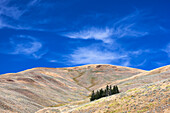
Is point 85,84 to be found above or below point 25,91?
above

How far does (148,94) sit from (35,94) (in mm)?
61745

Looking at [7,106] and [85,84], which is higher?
[85,84]


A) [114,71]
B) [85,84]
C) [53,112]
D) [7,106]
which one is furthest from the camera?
[114,71]

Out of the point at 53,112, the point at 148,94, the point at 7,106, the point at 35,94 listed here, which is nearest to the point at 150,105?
the point at 148,94

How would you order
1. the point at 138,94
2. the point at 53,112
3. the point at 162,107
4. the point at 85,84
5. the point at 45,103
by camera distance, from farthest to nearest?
the point at 85,84 < the point at 45,103 < the point at 53,112 < the point at 138,94 < the point at 162,107

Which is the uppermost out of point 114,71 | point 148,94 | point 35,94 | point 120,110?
point 114,71

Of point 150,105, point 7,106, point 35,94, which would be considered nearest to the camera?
point 150,105

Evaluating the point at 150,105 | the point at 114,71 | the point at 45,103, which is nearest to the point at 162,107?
the point at 150,105

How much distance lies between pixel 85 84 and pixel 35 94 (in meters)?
80.7

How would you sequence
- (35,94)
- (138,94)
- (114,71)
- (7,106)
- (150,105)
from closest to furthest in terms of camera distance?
(150,105) < (138,94) < (7,106) < (35,94) < (114,71)

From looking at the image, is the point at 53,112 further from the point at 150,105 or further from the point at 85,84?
the point at 85,84

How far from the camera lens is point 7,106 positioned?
49500 millimetres

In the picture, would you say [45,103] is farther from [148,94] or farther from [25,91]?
[148,94]

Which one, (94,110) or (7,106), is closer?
(94,110)
